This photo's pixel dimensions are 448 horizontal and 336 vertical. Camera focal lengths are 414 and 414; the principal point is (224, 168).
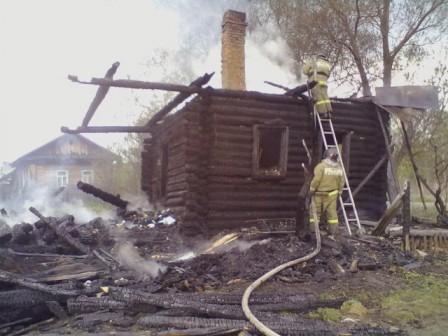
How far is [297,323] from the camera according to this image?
451 centimetres

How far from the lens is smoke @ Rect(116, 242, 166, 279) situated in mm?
6472

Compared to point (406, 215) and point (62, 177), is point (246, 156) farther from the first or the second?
point (62, 177)

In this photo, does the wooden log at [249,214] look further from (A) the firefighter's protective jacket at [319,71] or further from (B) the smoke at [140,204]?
(B) the smoke at [140,204]

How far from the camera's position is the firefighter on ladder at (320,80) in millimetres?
10711

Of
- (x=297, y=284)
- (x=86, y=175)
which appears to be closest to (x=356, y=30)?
(x=297, y=284)

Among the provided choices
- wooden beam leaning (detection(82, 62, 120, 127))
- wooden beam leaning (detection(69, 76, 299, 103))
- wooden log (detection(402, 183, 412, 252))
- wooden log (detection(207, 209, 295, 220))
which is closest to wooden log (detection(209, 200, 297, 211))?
wooden log (detection(207, 209, 295, 220))

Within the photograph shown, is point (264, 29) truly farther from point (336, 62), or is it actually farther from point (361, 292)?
point (361, 292)

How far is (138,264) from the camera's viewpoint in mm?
7082

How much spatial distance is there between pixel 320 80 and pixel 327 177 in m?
3.46

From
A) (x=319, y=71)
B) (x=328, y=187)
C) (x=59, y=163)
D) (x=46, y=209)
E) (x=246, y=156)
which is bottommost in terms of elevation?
(x=46, y=209)

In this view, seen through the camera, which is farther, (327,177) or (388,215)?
(388,215)

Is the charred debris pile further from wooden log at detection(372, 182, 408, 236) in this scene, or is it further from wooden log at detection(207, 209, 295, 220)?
wooden log at detection(207, 209, 295, 220)

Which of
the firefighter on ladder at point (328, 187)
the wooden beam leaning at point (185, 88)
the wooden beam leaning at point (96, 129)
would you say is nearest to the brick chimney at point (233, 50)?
the wooden beam leaning at point (185, 88)

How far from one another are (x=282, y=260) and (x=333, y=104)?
6397 mm
